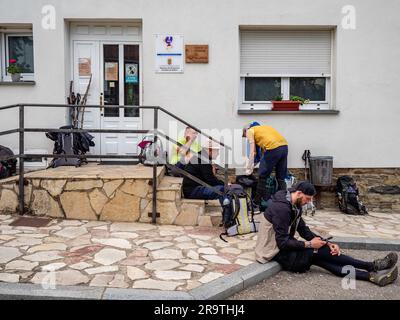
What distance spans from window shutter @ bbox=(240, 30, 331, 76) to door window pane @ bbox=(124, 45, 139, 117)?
2069 millimetres

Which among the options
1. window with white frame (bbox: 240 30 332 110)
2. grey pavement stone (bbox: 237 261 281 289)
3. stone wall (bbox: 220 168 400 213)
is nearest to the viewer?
grey pavement stone (bbox: 237 261 281 289)

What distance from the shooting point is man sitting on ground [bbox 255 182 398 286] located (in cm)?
476

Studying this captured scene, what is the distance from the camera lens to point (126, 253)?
5.24 m

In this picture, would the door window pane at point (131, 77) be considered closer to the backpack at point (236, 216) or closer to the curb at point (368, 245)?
the backpack at point (236, 216)

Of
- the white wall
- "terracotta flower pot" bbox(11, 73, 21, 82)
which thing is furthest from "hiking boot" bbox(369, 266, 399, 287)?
"terracotta flower pot" bbox(11, 73, 21, 82)

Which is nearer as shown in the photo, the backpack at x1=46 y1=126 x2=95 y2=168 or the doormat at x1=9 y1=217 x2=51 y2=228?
the doormat at x1=9 y1=217 x2=51 y2=228

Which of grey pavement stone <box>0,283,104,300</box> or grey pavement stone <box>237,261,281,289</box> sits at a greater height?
grey pavement stone <box>0,283,104,300</box>

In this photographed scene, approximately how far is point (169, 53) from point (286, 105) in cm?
242

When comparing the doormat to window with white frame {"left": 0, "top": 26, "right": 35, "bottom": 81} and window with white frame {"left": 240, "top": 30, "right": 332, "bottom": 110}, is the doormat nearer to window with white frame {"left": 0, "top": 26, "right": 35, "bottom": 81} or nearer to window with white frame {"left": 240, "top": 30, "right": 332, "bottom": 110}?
window with white frame {"left": 0, "top": 26, "right": 35, "bottom": 81}

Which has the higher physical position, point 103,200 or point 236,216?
point 103,200

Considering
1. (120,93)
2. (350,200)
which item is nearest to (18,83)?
(120,93)

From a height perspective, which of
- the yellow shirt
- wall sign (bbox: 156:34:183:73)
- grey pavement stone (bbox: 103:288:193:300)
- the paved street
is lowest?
the paved street

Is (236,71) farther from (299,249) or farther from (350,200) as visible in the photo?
(299,249)
